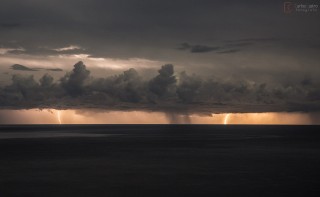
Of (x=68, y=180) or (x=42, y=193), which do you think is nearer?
(x=42, y=193)

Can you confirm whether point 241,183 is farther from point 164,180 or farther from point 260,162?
point 260,162

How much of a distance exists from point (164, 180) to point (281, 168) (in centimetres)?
2110

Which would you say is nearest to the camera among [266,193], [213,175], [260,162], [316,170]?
[266,193]

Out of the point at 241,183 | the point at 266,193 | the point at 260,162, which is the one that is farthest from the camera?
the point at 260,162

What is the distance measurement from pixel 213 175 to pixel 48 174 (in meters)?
22.5

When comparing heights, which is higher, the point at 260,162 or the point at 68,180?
the point at 68,180

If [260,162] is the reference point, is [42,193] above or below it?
above

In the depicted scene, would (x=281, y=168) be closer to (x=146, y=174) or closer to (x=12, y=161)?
(x=146, y=174)

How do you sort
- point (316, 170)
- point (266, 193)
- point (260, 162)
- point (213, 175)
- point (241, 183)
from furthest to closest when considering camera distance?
point (260, 162), point (316, 170), point (213, 175), point (241, 183), point (266, 193)

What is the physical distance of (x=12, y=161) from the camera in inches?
2857

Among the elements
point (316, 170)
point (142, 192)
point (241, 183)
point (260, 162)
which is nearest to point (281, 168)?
Answer: point (316, 170)

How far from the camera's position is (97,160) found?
74.4 m

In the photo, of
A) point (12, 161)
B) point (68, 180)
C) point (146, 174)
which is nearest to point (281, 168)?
point (146, 174)

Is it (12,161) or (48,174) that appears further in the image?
(12,161)
